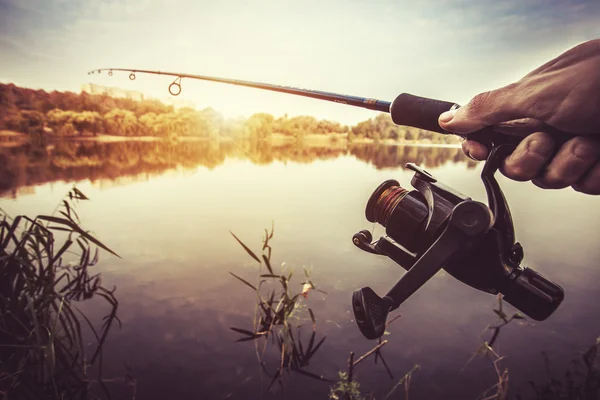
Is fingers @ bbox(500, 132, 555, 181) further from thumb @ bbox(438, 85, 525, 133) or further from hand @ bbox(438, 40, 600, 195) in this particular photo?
thumb @ bbox(438, 85, 525, 133)

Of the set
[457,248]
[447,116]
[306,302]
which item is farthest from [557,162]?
[306,302]

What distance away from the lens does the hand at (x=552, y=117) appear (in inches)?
38.2

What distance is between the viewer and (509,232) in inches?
49.0

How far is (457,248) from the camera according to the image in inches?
41.9

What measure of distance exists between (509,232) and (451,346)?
16.6ft

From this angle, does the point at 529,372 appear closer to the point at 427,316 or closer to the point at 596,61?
the point at 427,316

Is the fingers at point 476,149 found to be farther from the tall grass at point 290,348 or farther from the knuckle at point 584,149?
the tall grass at point 290,348

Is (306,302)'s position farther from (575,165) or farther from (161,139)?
(161,139)

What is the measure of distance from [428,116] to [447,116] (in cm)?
13

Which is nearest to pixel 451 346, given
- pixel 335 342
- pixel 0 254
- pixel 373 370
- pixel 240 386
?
pixel 373 370

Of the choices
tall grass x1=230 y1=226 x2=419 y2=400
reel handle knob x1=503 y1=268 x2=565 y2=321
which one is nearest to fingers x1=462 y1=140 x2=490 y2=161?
reel handle knob x1=503 y1=268 x2=565 y2=321

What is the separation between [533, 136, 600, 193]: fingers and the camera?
3.61 feet

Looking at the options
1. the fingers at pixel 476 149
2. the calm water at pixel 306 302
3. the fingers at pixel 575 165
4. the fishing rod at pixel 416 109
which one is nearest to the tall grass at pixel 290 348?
the calm water at pixel 306 302

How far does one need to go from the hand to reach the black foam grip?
0.15 metres
